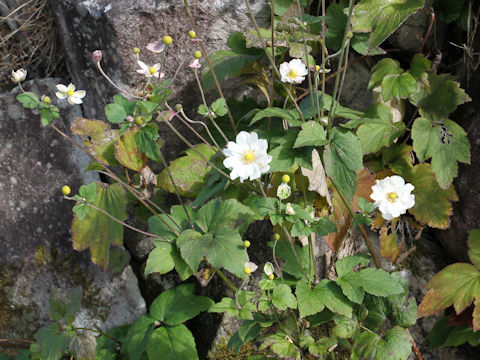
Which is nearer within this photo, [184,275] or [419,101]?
[184,275]

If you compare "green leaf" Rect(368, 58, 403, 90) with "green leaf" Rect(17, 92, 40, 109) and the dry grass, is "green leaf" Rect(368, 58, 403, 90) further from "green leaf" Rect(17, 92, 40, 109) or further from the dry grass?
the dry grass

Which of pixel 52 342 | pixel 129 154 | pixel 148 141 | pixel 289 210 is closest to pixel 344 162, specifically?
pixel 289 210

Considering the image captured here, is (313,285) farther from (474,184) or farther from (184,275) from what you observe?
(474,184)

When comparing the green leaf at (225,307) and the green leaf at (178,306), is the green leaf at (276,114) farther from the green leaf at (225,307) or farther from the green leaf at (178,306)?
the green leaf at (178,306)

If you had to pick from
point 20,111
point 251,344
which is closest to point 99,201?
point 20,111

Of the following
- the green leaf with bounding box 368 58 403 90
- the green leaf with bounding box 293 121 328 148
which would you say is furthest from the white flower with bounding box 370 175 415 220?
the green leaf with bounding box 368 58 403 90
